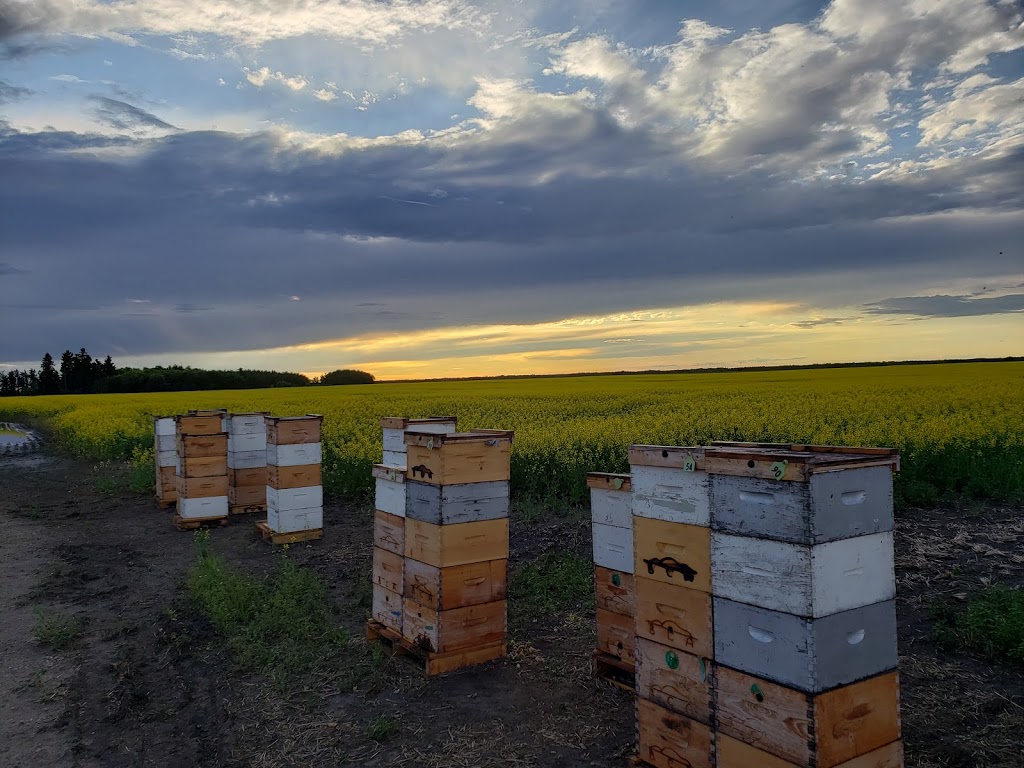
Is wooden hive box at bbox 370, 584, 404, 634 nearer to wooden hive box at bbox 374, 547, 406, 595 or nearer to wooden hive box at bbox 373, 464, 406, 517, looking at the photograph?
wooden hive box at bbox 374, 547, 406, 595

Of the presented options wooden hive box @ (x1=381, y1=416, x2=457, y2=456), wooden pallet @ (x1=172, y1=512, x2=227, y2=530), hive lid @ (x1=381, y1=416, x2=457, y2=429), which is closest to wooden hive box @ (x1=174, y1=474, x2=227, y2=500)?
wooden pallet @ (x1=172, y1=512, x2=227, y2=530)

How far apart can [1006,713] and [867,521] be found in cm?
286

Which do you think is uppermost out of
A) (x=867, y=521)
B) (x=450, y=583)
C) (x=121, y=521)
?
(x=867, y=521)

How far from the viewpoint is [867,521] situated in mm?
4281

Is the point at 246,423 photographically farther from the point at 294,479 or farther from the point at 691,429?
the point at 691,429

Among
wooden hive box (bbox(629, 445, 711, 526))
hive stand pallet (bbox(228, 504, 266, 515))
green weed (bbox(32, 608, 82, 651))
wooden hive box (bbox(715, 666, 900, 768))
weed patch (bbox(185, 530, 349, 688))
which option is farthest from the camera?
hive stand pallet (bbox(228, 504, 266, 515))

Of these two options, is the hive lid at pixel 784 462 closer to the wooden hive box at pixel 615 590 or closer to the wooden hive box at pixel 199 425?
the wooden hive box at pixel 615 590

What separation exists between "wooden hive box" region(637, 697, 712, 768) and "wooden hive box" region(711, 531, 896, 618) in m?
0.98

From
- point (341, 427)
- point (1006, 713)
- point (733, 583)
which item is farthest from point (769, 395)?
point (733, 583)

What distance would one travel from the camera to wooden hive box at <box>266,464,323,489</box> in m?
12.5

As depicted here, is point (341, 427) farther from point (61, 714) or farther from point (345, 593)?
point (61, 714)

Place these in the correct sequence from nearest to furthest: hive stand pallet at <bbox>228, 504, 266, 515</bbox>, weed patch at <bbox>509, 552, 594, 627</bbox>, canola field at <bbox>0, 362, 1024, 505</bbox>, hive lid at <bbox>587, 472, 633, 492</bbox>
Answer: hive lid at <bbox>587, 472, 633, 492</bbox> < weed patch at <bbox>509, 552, 594, 627</bbox> < canola field at <bbox>0, 362, 1024, 505</bbox> < hive stand pallet at <bbox>228, 504, 266, 515</bbox>

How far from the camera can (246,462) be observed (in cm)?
1505

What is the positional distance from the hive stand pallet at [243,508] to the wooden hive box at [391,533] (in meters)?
8.40
